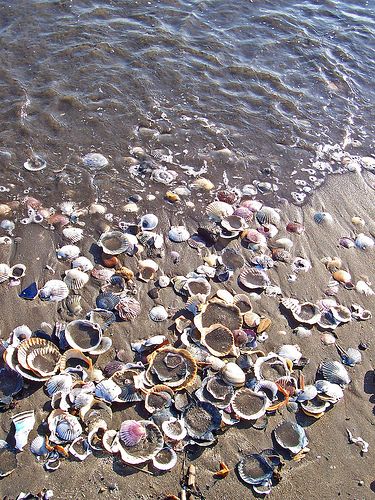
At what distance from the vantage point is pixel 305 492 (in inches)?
194

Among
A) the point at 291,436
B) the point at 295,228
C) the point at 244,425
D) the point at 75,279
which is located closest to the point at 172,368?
the point at 244,425

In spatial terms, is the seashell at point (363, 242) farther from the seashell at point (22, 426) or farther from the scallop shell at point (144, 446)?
the seashell at point (22, 426)

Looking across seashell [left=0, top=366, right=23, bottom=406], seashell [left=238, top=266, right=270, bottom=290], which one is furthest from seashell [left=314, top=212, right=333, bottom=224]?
seashell [left=0, top=366, right=23, bottom=406]

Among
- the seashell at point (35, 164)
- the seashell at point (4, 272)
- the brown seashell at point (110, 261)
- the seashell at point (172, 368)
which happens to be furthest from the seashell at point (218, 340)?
the seashell at point (35, 164)

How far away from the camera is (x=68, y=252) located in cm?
691

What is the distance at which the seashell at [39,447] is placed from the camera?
4.88 metres

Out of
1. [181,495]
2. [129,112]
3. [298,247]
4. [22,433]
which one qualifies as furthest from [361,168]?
[22,433]

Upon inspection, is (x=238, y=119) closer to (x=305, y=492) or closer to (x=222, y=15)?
(x=222, y=15)

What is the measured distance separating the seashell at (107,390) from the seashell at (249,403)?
4.45ft

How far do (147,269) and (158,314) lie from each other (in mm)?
812

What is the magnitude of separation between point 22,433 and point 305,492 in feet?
10.2

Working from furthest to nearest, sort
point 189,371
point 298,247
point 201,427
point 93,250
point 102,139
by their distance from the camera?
point 102,139
point 298,247
point 93,250
point 189,371
point 201,427

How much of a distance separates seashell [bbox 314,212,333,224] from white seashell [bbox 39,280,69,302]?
4.35m

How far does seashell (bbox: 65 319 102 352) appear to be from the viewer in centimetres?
573
